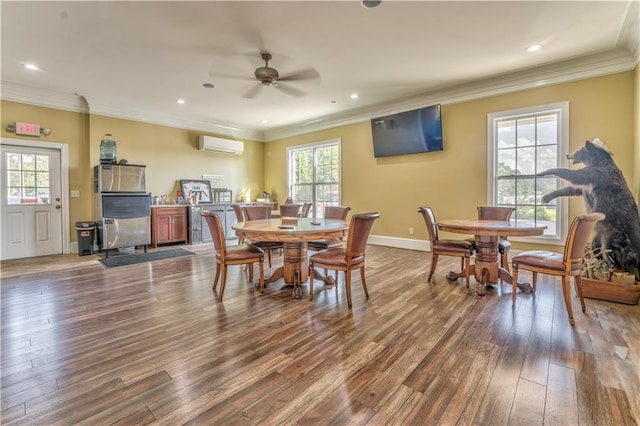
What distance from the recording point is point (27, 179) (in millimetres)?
5148

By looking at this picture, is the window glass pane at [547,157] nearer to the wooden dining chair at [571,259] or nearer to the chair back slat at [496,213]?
the chair back slat at [496,213]

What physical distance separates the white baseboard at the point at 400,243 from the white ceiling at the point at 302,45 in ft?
8.60

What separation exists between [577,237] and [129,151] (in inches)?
287

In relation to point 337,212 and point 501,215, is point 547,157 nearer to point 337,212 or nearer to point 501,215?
point 501,215

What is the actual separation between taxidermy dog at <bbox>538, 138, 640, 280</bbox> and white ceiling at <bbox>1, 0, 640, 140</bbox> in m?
1.50

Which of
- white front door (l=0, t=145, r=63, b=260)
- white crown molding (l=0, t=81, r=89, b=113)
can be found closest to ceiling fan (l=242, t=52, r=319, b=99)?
white crown molding (l=0, t=81, r=89, b=113)

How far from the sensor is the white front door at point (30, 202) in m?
4.96

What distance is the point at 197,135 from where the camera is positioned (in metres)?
7.16

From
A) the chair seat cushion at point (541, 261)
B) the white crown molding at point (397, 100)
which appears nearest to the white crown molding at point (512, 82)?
the white crown molding at point (397, 100)

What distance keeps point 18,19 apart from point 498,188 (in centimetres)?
644

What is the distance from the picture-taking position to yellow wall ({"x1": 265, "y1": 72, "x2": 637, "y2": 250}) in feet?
12.6

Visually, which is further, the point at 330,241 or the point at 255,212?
the point at 255,212

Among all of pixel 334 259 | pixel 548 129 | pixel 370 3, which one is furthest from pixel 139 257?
pixel 548 129

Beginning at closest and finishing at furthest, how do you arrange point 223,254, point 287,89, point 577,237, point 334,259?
point 577,237 → point 334,259 → point 223,254 → point 287,89
